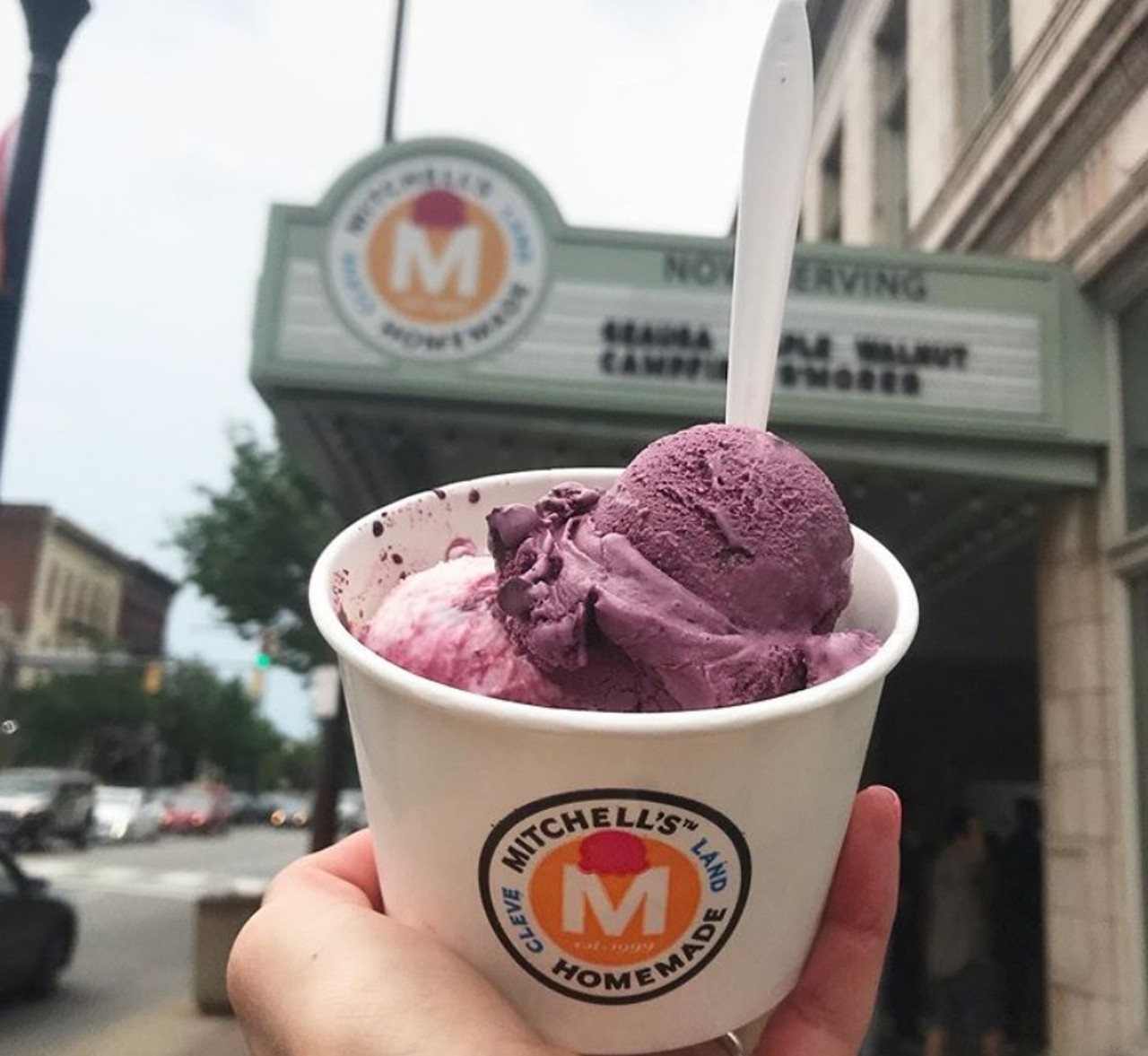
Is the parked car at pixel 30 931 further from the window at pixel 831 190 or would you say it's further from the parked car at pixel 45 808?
the parked car at pixel 45 808

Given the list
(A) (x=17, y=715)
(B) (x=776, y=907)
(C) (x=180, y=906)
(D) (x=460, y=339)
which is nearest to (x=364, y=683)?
(B) (x=776, y=907)

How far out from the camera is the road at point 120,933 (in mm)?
9281

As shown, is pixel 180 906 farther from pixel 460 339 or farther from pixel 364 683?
pixel 364 683

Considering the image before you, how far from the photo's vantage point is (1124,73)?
593cm

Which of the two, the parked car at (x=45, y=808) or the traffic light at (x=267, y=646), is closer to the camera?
the traffic light at (x=267, y=646)

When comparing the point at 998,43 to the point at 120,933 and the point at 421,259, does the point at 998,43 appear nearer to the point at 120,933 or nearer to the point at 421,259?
the point at 421,259

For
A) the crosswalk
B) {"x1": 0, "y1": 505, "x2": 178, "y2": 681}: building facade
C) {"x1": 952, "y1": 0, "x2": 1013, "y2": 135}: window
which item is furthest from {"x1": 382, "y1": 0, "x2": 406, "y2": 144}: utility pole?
{"x1": 0, "y1": 505, "x2": 178, "y2": 681}: building facade

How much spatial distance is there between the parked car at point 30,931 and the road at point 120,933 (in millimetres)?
242

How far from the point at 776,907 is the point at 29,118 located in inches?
228

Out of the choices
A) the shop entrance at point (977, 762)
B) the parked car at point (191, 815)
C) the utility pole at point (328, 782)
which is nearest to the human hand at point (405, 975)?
the shop entrance at point (977, 762)

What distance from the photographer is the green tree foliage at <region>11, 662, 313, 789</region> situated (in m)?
49.4

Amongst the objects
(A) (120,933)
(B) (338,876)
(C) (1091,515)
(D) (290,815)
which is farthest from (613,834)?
(D) (290,815)

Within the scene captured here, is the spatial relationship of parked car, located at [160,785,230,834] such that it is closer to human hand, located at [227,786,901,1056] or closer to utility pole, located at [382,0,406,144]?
utility pole, located at [382,0,406,144]

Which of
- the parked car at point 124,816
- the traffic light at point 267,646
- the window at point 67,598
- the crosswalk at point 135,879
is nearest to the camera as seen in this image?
the traffic light at point 267,646
